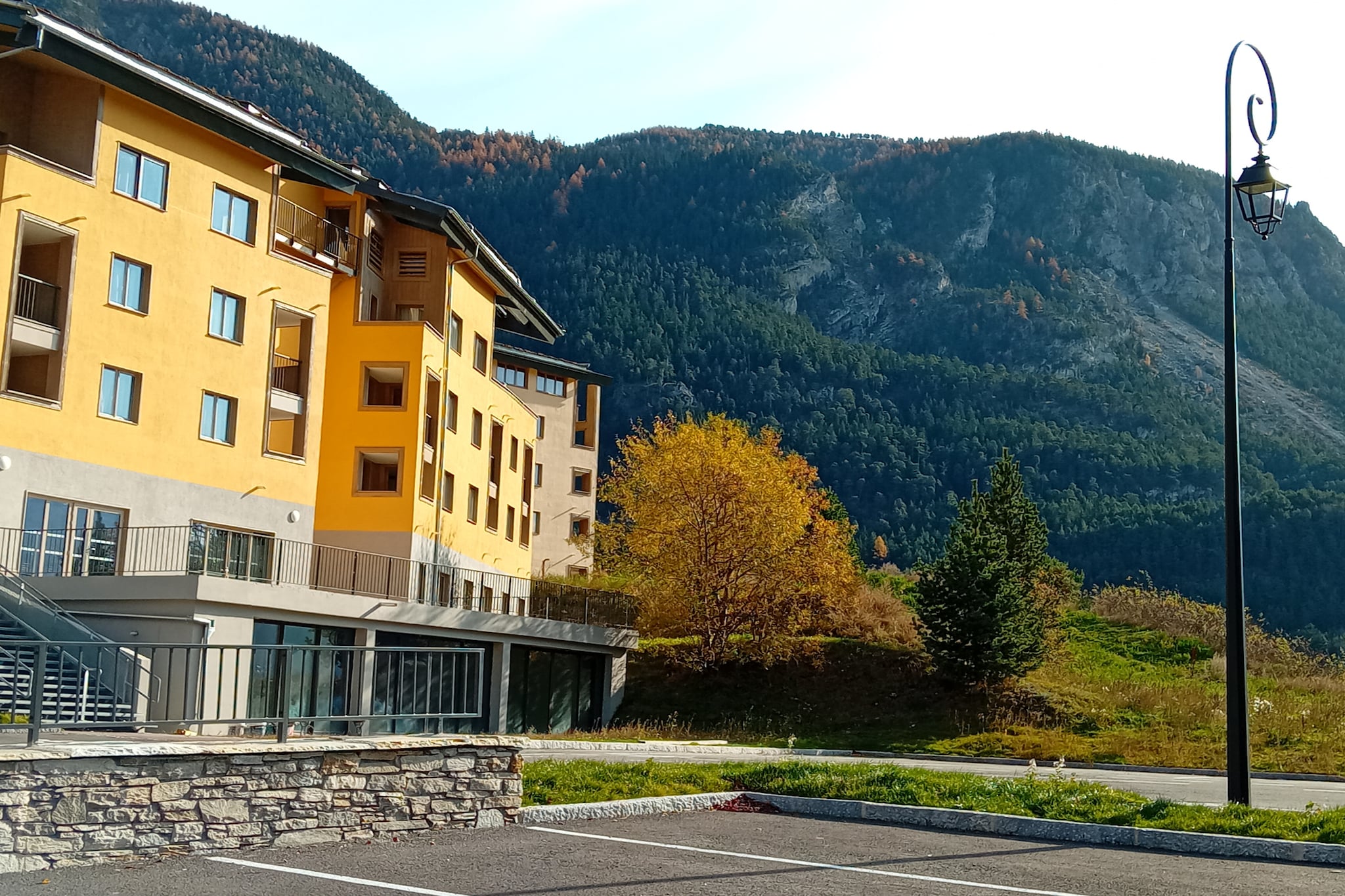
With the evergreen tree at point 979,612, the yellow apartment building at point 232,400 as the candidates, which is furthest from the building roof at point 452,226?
the evergreen tree at point 979,612

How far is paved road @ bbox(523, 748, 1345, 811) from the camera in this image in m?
19.9

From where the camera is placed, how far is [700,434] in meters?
42.4

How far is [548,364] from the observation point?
68.8 meters

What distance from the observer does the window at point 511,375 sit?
65500 mm

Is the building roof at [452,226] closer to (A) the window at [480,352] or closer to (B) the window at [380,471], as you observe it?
(A) the window at [480,352]

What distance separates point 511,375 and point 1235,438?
54.3 meters

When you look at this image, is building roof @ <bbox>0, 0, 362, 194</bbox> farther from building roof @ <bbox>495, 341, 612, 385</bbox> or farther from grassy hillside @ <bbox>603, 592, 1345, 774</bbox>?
building roof @ <bbox>495, 341, 612, 385</bbox>

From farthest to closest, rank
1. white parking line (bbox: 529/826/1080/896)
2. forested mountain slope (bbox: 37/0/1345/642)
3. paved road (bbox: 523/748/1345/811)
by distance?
forested mountain slope (bbox: 37/0/1345/642)
paved road (bbox: 523/748/1345/811)
white parking line (bbox: 529/826/1080/896)

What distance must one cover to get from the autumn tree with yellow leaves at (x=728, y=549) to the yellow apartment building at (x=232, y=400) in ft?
7.79

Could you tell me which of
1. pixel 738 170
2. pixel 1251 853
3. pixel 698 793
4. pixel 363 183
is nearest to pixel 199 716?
pixel 698 793

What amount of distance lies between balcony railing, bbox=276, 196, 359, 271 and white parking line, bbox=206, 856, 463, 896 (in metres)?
28.2

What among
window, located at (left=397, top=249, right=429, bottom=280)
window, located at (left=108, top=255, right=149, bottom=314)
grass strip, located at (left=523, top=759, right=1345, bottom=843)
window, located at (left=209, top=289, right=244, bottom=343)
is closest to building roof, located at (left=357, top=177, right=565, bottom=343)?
window, located at (left=397, top=249, right=429, bottom=280)

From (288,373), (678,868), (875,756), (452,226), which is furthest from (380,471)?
(678,868)

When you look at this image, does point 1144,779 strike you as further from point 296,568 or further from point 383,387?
point 383,387
